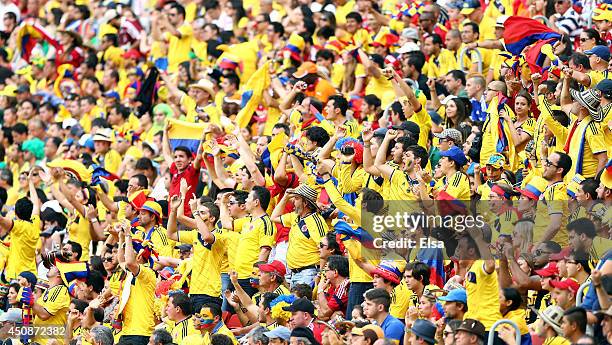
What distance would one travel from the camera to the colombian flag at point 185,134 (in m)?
18.5

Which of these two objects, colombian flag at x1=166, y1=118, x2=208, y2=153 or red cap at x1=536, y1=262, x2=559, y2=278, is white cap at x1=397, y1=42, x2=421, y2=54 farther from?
red cap at x1=536, y1=262, x2=559, y2=278

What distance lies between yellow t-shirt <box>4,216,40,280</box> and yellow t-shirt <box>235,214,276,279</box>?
11.7 feet

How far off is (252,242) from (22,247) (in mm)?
3875

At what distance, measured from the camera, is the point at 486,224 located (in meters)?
13.1

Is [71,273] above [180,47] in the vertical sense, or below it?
above

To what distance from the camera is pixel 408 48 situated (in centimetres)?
1895

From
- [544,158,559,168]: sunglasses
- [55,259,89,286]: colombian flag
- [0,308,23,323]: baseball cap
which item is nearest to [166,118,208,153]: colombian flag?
[55,259,89,286]: colombian flag

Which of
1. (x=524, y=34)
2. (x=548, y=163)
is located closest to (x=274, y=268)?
(x=548, y=163)

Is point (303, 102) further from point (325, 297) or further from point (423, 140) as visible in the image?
point (325, 297)

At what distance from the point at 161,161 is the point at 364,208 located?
6351 mm

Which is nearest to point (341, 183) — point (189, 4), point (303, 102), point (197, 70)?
point (303, 102)

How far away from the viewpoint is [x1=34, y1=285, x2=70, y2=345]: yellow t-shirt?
16250 mm

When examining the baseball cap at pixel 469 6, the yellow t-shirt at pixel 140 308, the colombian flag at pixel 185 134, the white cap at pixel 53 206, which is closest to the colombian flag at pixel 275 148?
the colombian flag at pixel 185 134

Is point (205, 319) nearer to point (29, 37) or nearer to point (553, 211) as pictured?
point (553, 211)
